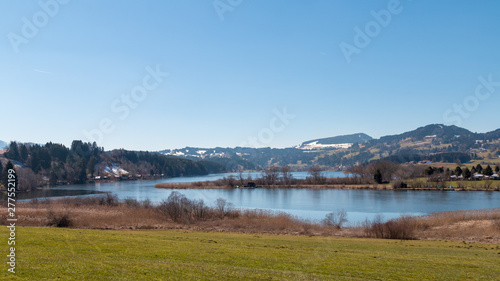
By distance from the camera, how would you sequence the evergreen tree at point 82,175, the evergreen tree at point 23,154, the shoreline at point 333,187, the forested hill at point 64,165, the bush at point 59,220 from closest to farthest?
the bush at point 59,220 < the shoreline at point 333,187 < the forested hill at point 64,165 < the evergreen tree at point 82,175 < the evergreen tree at point 23,154

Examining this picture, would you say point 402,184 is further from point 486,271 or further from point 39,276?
point 39,276

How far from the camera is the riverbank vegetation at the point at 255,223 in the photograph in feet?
92.0

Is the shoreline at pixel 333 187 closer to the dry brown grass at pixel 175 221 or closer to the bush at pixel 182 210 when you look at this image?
the dry brown grass at pixel 175 221

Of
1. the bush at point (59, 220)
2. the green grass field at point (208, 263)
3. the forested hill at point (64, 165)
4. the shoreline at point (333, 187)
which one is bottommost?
the shoreline at point (333, 187)

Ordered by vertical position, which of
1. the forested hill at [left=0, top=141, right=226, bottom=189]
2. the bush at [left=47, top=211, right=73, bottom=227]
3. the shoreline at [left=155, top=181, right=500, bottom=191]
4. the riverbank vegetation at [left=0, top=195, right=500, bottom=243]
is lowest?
the shoreline at [left=155, top=181, right=500, bottom=191]

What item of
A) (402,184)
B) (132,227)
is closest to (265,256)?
(132,227)

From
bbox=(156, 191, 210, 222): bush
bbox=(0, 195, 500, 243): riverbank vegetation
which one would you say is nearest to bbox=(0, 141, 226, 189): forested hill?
bbox=(0, 195, 500, 243): riverbank vegetation

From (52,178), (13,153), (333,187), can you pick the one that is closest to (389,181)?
(333,187)

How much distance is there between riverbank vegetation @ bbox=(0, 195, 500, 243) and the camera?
28.0m

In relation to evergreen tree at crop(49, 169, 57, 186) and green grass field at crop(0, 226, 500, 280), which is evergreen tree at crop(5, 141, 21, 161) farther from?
green grass field at crop(0, 226, 500, 280)

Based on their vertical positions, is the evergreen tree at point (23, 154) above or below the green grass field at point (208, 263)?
above

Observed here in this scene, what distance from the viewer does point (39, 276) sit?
961cm

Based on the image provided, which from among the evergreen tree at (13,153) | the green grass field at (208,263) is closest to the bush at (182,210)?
the green grass field at (208,263)

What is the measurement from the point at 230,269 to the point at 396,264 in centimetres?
689
